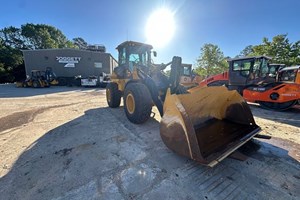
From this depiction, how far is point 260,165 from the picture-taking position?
212 centimetres

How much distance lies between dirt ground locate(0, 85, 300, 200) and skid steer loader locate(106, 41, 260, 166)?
28 cm

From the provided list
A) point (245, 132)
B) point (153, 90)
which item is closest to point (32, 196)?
point (153, 90)

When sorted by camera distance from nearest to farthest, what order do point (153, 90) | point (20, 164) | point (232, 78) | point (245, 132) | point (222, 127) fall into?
point (20, 164) → point (245, 132) → point (222, 127) → point (153, 90) → point (232, 78)

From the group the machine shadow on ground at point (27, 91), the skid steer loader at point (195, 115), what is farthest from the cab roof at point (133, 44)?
the machine shadow on ground at point (27, 91)

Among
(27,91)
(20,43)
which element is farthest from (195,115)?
(20,43)

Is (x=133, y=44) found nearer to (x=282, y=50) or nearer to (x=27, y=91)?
(x=27, y=91)

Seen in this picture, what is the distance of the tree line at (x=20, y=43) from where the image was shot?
27.3 m

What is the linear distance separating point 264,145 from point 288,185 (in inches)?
41.9

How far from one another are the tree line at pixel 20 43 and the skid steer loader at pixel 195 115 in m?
34.6

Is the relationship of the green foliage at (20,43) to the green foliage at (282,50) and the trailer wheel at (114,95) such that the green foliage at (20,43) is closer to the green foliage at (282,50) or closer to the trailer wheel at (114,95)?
the trailer wheel at (114,95)

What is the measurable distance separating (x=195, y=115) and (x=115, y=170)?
1662mm

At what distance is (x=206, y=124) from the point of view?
9.59 ft

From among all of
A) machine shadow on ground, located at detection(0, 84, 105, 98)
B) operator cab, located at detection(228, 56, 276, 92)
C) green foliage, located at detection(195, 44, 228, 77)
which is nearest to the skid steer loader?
operator cab, located at detection(228, 56, 276, 92)

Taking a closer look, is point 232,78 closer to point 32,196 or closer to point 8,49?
point 32,196
